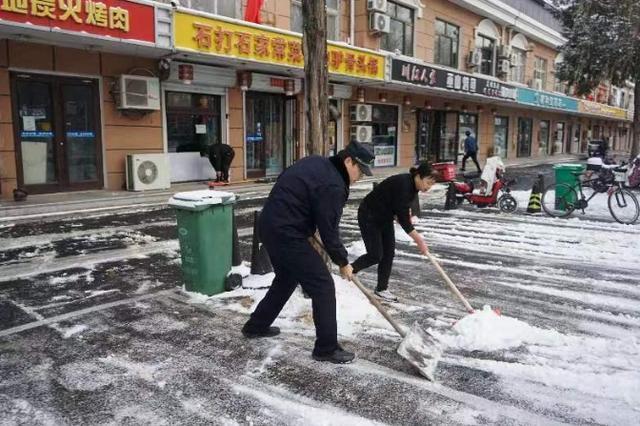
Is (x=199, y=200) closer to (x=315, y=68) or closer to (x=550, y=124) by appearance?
(x=315, y=68)

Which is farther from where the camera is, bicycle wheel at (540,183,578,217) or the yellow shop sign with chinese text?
the yellow shop sign with chinese text

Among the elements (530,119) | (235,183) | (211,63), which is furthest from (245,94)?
(530,119)

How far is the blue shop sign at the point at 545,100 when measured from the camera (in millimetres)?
26800

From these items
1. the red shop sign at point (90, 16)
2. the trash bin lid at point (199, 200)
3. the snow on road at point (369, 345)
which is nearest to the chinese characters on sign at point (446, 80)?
the red shop sign at point (90, 16)

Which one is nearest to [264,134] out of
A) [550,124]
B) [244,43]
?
[244,43]

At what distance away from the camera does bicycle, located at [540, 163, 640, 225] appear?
9664mm

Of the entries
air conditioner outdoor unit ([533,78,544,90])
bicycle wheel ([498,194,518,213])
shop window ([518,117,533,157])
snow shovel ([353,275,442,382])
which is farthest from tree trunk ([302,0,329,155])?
air conditioner outdoor unit ([533,78,544,90])

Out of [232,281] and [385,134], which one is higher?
[385,134]

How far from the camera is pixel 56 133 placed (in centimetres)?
1152

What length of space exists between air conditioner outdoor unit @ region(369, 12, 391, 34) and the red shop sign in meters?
9.26

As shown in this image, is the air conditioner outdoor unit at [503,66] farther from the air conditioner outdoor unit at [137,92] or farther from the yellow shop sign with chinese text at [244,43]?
the air conditioner outdoor unit at [137,92]

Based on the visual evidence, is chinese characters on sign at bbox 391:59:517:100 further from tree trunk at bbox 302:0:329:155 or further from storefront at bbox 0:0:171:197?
tree trunk at bbox 302:0:329:155

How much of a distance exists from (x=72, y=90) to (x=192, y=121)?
3.38 meters

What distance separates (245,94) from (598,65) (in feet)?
37.6
